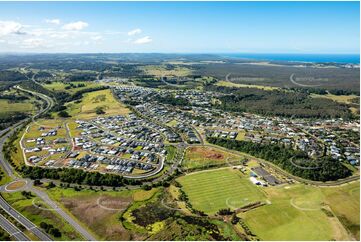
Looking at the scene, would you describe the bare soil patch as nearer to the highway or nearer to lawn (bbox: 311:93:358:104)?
the highway

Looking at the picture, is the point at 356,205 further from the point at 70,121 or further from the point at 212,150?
the point at 70,121

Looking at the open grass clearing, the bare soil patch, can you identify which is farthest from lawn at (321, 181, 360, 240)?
the open grass clearing

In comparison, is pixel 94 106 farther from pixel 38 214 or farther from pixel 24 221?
pixel 24 221

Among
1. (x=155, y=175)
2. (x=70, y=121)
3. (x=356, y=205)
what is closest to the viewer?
(x=356, y=205)

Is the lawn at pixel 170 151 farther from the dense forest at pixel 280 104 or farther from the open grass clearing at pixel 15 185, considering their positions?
the dense forest at pixel 280 104

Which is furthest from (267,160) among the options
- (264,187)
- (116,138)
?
(116,138)

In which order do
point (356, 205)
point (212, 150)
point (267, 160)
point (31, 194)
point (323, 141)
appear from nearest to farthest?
point (356, 205), point (31, 194), point (267, 160), point (212, 150), point (323, 141)

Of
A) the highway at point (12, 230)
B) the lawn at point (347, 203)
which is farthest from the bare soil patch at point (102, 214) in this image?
the lawn at point (347, 203)
